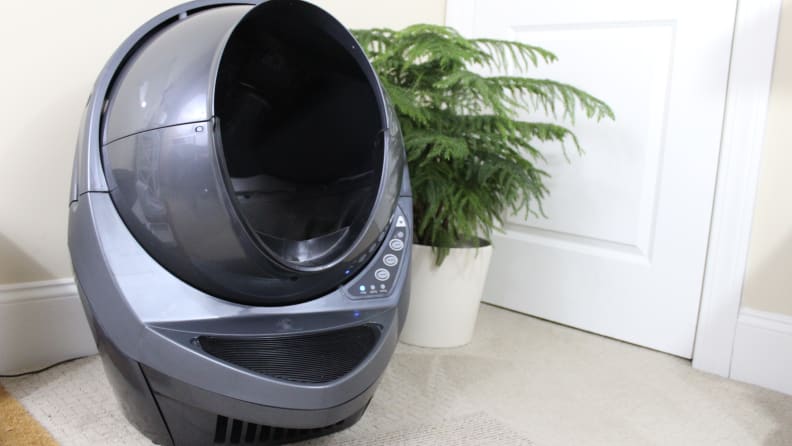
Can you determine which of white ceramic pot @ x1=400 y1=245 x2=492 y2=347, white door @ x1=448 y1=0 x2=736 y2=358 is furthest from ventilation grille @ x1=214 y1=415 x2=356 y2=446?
white door @ x1=448 y1=0 x2=736 y2=358

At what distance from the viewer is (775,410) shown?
1061mm

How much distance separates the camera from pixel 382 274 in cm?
83

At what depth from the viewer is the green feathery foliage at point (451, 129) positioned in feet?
3.59

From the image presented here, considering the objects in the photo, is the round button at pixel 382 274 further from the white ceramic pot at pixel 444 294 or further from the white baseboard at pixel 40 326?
the white baseboard at pixel 40 326

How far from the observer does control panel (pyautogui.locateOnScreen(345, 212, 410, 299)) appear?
81cm

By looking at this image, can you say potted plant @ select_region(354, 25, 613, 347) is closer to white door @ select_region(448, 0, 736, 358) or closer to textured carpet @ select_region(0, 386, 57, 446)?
white door @ select_region(448, 0, 736, 358)

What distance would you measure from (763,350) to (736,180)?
33cm

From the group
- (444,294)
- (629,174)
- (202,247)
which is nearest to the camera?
(202,247)

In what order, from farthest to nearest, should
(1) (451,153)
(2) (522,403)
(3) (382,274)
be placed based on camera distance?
(1) (451,153)
(2) (522,403)
(3) (382,274)

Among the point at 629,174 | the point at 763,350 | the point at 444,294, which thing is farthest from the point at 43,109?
the point at 763,350

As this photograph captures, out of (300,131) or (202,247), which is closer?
(202,247)

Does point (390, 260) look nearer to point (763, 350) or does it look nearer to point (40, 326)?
point (40, 326)

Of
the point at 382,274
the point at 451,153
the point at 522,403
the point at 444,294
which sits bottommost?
the point at 522,403

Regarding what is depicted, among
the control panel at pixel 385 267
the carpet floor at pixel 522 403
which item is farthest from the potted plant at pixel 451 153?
the control panel at pixel 385 267
